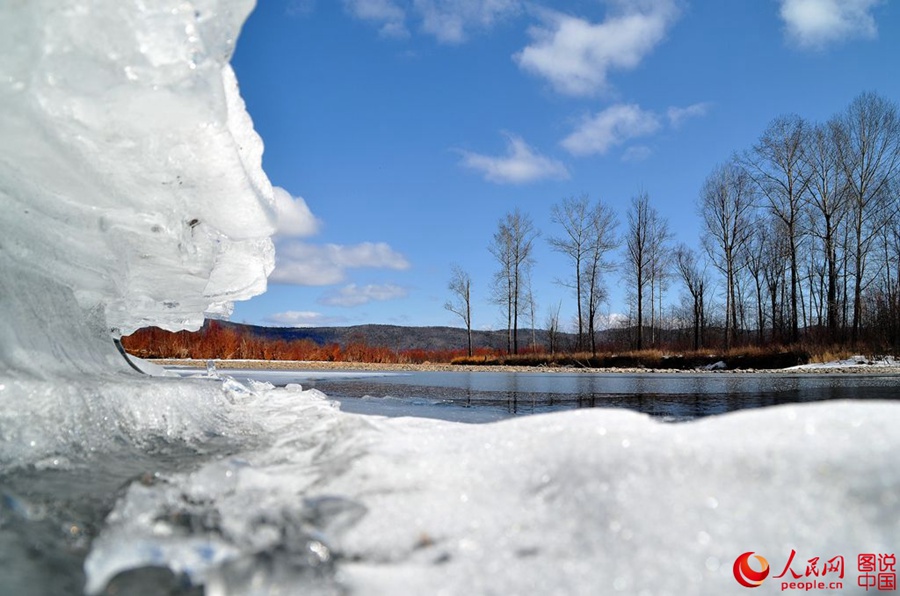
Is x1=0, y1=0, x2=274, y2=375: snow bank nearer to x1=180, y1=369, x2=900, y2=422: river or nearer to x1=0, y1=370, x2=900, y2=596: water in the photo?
x1=0, y1=370, x2=900, y2=596: water

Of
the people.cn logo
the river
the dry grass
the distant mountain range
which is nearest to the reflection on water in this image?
the river

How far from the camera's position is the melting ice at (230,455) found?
0.81m

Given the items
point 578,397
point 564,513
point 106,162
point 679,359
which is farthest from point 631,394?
point 679,359

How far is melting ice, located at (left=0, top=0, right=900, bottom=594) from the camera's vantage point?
0.81m

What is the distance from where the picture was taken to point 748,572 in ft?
2.61

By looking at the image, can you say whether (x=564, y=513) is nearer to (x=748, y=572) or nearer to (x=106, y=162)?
(x=748, y=572)

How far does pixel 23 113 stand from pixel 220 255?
1.48 metres

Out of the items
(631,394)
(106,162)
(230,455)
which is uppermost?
(106,162)

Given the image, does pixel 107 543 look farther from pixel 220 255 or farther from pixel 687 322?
pixel 687 322

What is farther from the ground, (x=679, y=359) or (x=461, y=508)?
(x=461, y=508)

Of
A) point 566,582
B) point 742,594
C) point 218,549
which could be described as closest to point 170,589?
point 218,549

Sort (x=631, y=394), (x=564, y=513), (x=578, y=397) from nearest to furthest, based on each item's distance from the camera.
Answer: (x=564, y=513)
(x=578, y=397)
(x=631, y=394)

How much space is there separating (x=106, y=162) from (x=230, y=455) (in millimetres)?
1042

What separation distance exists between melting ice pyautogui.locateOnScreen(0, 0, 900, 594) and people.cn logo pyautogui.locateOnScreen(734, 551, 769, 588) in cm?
1
